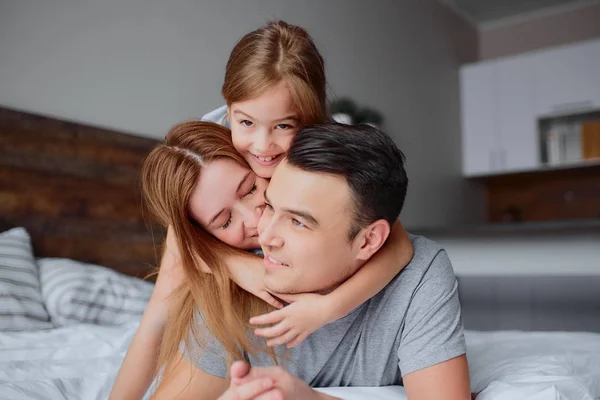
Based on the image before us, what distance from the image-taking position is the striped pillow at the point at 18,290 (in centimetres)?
178

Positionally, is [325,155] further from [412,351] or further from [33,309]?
[33,309]

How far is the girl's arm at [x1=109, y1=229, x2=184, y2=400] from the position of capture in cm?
128

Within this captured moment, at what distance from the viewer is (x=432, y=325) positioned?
3.53 feet

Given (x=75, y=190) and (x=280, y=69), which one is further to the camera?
(x=75, y=190)

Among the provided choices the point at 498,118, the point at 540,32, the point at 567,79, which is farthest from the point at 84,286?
the point at 540,32

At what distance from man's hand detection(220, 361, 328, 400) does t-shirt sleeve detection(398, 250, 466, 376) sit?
245 millimetres

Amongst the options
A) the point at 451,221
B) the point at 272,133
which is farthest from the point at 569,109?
the point at 272,133

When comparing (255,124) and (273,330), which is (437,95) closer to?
(255,124)

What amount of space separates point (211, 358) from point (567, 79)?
4520 millimetres

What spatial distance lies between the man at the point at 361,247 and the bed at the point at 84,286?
0.39ft

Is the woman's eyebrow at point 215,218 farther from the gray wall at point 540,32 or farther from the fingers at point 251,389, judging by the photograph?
the gray wall at point 540,32

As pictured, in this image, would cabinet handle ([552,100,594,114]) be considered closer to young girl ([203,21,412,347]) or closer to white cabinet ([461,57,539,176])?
white cabinet ([461,57,539,176])

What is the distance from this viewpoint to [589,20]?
513 centimetres

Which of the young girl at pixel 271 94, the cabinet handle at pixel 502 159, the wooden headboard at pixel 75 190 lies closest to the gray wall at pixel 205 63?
the wooden headboard at pixel 75 190
